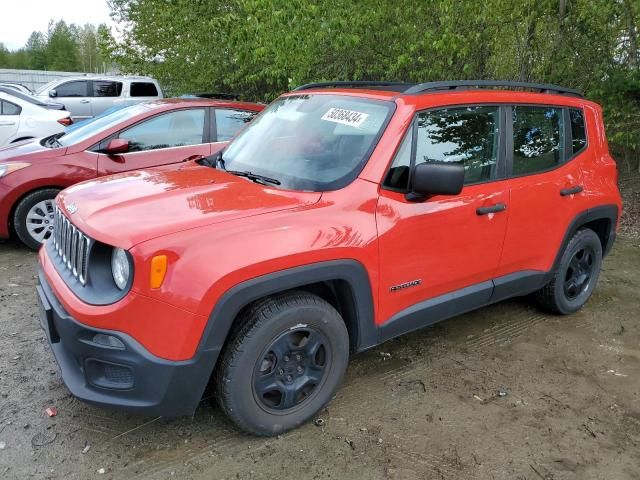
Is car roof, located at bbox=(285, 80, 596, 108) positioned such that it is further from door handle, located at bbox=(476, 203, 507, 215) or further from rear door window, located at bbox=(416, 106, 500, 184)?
door handle, located at bbox=(476, 203, 507, 215)

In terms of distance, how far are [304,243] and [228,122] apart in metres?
3.96

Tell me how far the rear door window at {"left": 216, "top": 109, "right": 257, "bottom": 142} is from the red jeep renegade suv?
7.92 ft

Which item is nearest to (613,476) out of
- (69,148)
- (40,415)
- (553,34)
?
(40,415)

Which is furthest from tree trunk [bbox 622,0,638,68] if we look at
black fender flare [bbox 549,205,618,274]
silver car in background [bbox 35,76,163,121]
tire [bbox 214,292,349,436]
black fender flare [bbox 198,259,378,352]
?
silver car in background [bbox 35,76,163,121]

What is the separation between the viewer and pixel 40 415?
2.91m

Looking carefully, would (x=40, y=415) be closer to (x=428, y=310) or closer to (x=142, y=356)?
(x=142, y=356)

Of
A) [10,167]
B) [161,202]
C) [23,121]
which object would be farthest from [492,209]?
[23,121]

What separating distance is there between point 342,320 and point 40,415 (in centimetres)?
170

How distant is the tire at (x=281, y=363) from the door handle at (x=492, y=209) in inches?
45.5

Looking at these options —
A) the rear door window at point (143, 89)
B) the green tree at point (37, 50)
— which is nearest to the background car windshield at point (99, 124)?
the rear door window at point (143, 89)

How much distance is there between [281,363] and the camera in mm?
2725

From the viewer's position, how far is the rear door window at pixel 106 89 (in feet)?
52.3

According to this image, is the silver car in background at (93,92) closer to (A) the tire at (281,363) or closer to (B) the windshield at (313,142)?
(B) the windshield at (313,142)

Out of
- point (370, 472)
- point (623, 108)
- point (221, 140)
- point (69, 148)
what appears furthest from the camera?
point (623, 108)
